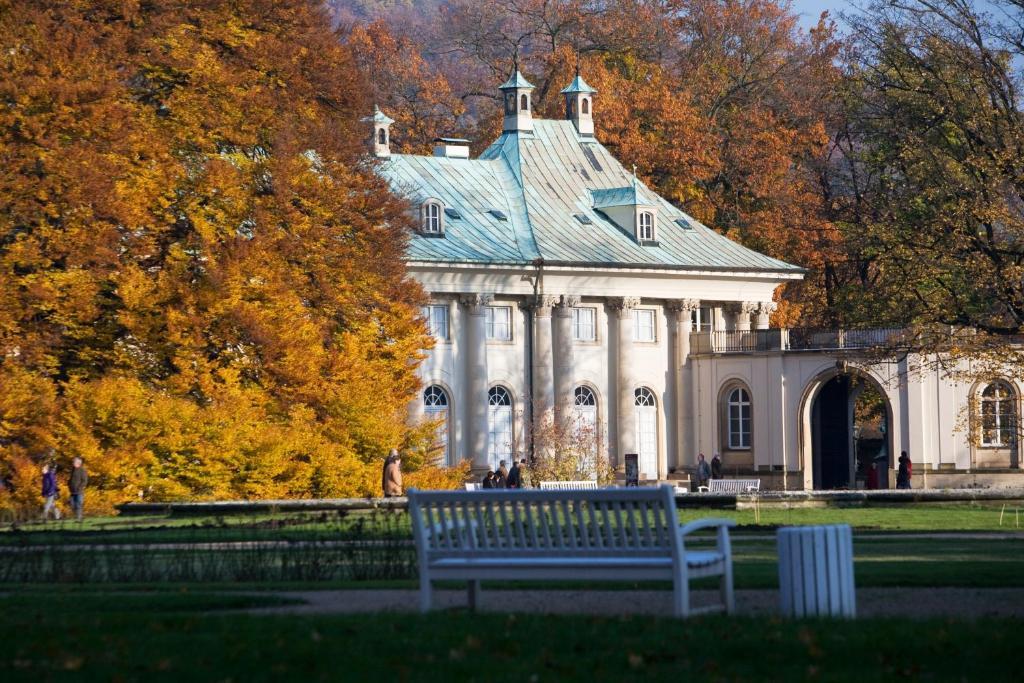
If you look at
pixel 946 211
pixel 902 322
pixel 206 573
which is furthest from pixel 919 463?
pixel 206 573

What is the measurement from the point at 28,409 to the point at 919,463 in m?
34.3

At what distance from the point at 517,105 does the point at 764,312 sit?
1179 centimetres

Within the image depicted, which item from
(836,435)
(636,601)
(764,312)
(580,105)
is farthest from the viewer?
(580,105)

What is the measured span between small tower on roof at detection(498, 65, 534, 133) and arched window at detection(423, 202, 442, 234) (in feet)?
23.3

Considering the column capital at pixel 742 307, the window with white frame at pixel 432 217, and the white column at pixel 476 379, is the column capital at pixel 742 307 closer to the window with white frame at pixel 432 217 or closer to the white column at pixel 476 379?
the white column at pixel 476 379

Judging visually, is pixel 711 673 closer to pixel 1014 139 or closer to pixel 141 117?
pixel 141 117

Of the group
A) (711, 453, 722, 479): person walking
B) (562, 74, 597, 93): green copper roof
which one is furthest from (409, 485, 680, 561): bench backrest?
(562, 74, 597, 93): green copper roof

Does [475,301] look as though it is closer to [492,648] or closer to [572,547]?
[572,547]

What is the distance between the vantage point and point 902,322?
51.1 metres

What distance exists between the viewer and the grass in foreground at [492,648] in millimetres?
11062

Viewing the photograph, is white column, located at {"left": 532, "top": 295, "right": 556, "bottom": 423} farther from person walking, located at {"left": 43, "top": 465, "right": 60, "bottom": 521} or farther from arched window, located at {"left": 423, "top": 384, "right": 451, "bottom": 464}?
person walking, located at {"left": 43, "top": 465, "right": 60, "bottom": 521}

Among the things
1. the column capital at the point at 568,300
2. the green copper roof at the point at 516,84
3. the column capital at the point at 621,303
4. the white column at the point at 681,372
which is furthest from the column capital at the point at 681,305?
the green copper roof at the point at 516,84

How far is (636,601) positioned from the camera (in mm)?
16016

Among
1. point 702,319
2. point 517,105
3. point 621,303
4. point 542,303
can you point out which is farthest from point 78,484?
point 702,319
